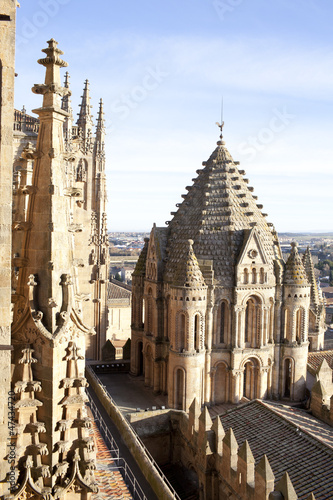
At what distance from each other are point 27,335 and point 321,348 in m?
42.8

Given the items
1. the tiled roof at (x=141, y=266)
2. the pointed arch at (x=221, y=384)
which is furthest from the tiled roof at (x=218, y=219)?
the pointed arch at (x=221, y=384)

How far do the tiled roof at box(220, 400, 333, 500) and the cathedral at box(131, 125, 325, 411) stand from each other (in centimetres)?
441

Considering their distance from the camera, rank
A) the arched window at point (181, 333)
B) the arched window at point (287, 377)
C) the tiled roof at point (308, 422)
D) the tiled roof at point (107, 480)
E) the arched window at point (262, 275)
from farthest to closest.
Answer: the arched window at point (287, 377), the arched window at point (262, 275), the arched window at point (181, 333), the tiled roof at point (308, 422), the tiled roof at point (107, 480)

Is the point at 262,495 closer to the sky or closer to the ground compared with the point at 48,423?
closer to the ground

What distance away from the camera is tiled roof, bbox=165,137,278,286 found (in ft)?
109

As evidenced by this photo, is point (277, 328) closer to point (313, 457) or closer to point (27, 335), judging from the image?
point (313, 457)

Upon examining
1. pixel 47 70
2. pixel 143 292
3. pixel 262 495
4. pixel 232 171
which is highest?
pixel 232 171

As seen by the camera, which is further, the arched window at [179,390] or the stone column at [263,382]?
the stone column at [263,382]

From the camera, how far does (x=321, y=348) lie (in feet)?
157

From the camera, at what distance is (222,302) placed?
33219 mm

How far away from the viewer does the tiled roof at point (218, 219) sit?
109ft

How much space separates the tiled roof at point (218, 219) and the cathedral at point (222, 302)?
7cm

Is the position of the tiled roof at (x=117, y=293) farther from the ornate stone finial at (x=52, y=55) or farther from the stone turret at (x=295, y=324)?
the ornate stone finial at (x=52, y=55)

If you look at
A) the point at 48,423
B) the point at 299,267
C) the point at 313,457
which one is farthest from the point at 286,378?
the point at 48,423
